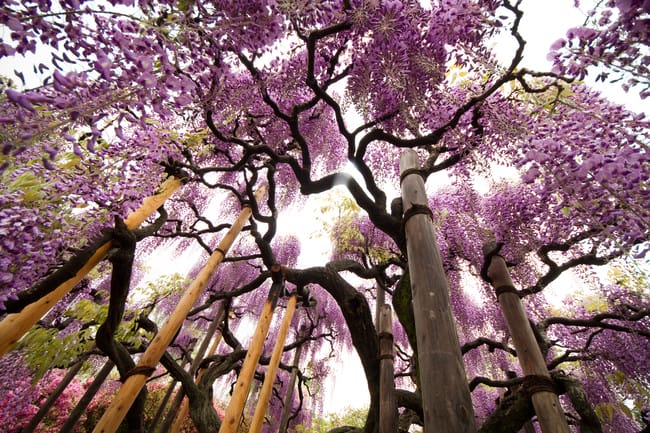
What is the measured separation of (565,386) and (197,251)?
27.7 feet

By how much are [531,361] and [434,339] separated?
1.74m

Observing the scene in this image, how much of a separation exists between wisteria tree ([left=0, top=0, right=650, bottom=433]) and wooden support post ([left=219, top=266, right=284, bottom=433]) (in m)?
0.68

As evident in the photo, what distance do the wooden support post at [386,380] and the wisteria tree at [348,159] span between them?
195 mm

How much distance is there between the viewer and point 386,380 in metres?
3.09

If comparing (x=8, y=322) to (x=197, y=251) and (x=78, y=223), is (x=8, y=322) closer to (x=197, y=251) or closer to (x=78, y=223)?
(x=78, y=223)

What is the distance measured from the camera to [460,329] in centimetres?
689

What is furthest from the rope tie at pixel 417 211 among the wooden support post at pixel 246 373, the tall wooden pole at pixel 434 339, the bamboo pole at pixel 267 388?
the bamboo pole at pixel 267 388

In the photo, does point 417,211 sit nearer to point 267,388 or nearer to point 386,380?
point 386,380

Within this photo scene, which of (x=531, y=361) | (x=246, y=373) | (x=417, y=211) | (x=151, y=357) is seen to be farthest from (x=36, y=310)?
(x=531, y=361)

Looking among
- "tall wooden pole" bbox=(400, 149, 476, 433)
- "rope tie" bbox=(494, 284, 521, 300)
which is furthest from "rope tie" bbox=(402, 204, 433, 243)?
"rope tie" bbox=(494, 284, 521, 300)

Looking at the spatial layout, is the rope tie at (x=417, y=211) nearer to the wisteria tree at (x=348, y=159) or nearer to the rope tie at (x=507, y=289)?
the wisteria tree at (x=348, y=159)

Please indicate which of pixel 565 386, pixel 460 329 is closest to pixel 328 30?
pixel 565 386

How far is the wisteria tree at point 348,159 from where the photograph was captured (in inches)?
45.3

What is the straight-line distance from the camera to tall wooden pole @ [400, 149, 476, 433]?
1335 mm
